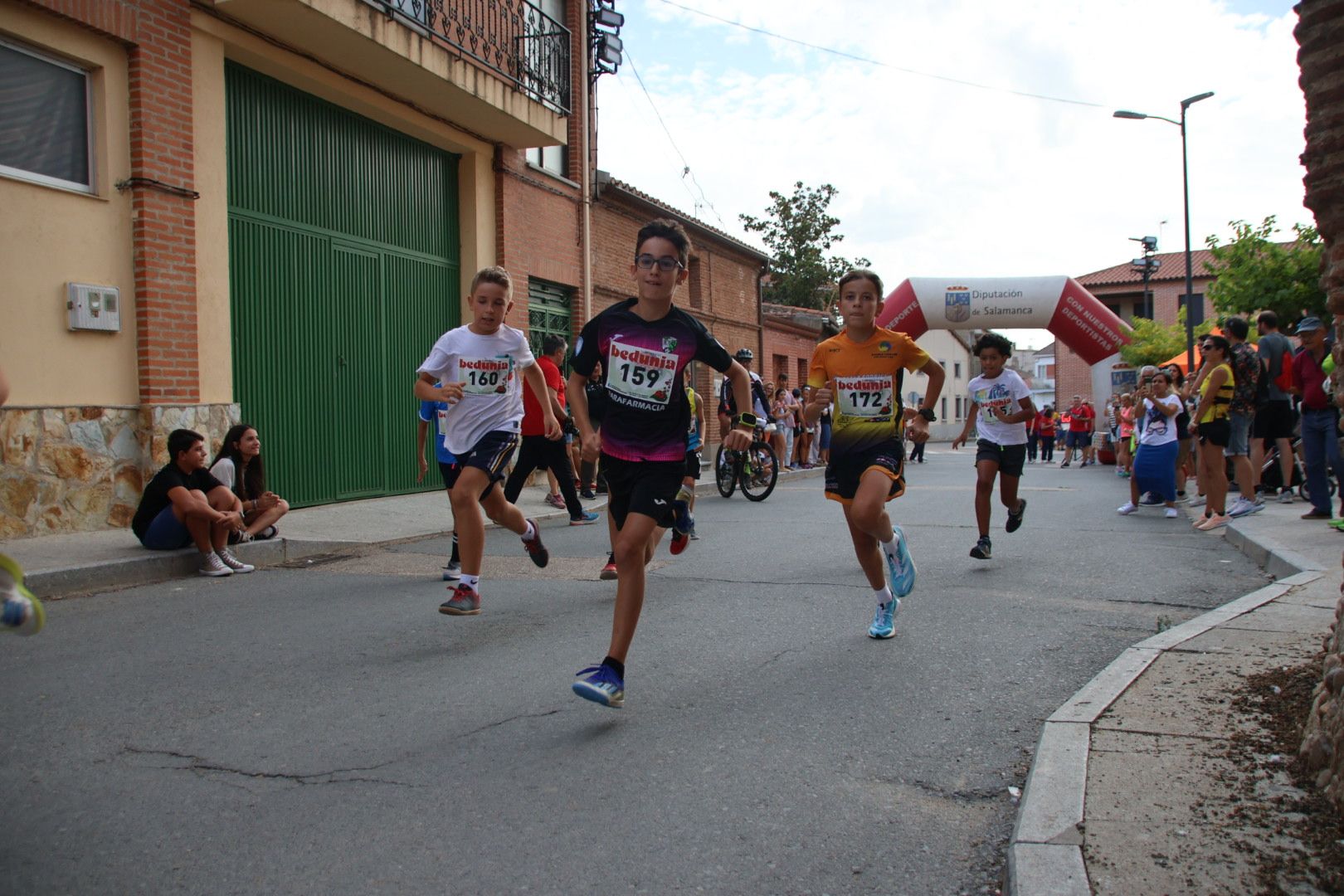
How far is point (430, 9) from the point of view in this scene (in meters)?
12.4

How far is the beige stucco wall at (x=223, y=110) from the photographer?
9914 millimetres

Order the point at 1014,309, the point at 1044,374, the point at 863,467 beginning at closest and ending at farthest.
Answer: the point at 863,467 < the point at 1014,309 < the point at 1044,374

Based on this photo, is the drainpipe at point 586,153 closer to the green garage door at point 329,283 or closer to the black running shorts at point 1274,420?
the green garage door at point 329,283

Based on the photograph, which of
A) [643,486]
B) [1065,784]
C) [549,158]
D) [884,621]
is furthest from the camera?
[549,158]

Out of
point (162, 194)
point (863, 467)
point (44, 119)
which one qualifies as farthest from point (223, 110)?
point (863, 467)

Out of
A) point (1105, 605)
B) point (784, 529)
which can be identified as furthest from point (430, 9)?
point (1105, 605)

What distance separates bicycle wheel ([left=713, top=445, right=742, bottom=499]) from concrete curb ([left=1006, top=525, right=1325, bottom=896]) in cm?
902

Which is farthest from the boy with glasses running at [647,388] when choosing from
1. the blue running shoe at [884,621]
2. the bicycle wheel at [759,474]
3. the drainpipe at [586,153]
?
Result: the drainpipe at [586,153]

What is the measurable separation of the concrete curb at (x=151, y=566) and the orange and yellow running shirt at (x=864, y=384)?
473 cm

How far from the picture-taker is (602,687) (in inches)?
148

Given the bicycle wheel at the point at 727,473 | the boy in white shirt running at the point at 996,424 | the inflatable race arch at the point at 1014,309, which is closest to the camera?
the boy in white shirt running at the point at 996,424

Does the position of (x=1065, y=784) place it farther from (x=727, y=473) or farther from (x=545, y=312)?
(x=545, y=312)

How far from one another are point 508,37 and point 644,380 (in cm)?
1227

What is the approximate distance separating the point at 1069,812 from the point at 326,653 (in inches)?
135
